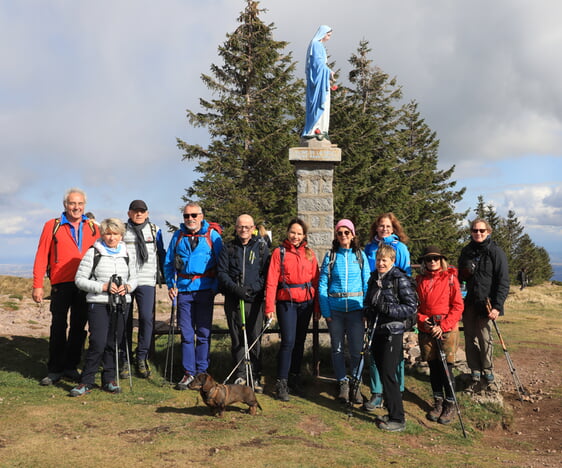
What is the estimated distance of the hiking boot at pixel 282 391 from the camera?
5.71 metres

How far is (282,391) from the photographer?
5730 millimetres

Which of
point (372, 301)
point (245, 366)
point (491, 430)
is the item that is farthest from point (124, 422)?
point (491, 430)

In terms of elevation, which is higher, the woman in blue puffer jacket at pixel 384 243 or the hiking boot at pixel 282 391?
the woman in blue puffer jacket at pixel 384 243

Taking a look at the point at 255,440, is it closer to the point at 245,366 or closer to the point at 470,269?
the point at 245,366

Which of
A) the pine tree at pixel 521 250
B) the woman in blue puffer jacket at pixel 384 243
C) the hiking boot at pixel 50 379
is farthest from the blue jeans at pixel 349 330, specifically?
the pine tree at pixel 521 250

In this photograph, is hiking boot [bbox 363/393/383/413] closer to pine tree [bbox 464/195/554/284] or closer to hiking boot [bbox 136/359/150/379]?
hiking boot [bbox 136/359/150/379]

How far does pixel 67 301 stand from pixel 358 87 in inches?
1073

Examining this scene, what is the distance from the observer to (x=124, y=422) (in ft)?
15.6

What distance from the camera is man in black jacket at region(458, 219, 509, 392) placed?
6.19m

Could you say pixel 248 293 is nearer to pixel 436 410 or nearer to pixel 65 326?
pixel 65 326

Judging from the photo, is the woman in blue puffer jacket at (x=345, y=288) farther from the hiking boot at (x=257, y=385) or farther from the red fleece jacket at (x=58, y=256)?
the red fleece jacket at (x=58, y=256)

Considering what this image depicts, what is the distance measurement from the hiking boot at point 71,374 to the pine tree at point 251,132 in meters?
13.7

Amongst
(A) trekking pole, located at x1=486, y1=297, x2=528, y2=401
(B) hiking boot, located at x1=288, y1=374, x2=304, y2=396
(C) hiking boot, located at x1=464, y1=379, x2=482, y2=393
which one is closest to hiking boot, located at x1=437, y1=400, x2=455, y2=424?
(C) hiking boot, located at x1=464, y1=379, x2=482, y2=393

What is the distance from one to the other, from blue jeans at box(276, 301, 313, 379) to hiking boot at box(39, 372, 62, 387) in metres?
2.92
